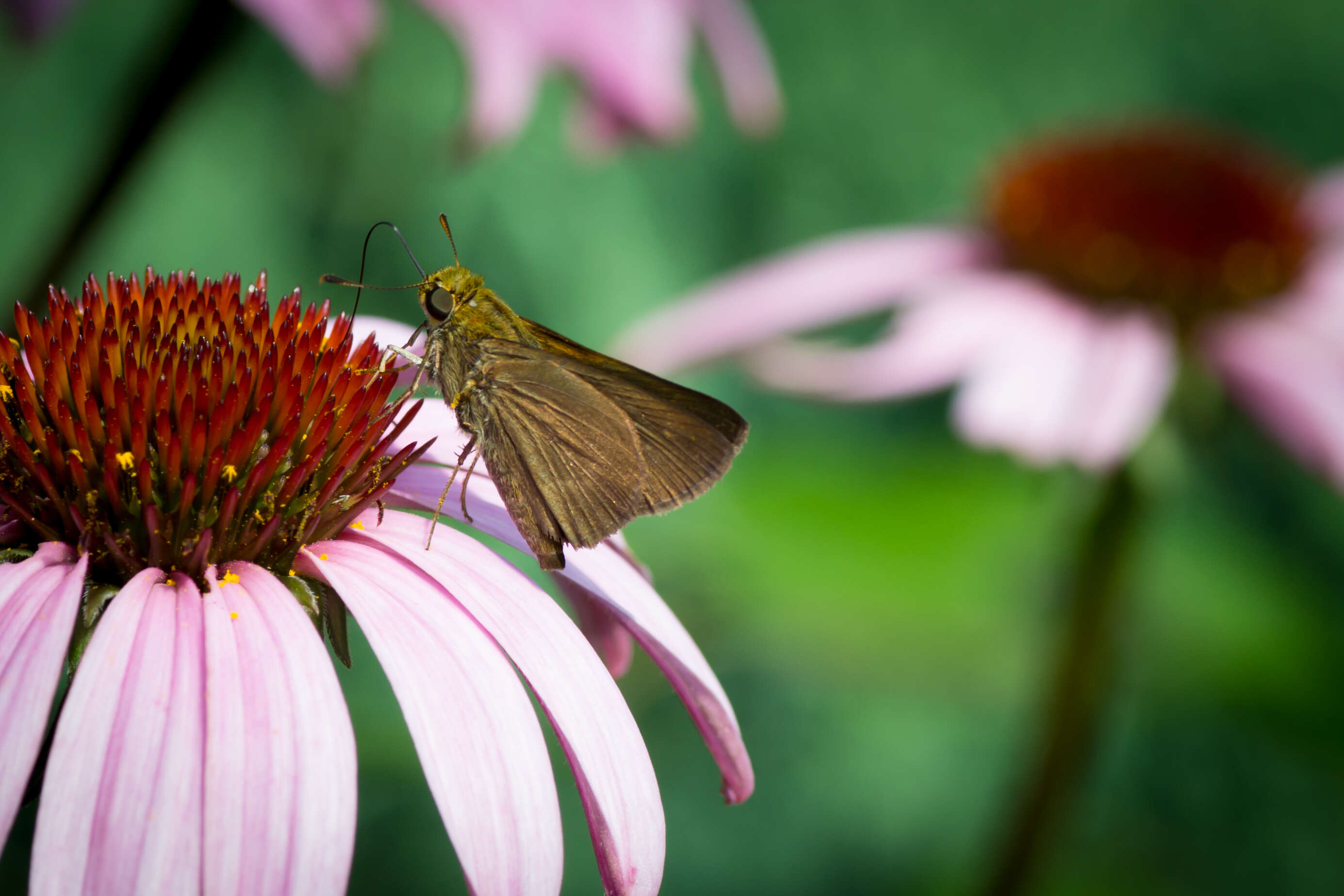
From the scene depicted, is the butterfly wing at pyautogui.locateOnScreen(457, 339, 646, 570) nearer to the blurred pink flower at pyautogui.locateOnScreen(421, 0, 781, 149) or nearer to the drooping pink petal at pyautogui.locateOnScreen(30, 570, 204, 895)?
the drooping pink petal at pyautogui.locateOnScreen(30, 570, 204, 895)

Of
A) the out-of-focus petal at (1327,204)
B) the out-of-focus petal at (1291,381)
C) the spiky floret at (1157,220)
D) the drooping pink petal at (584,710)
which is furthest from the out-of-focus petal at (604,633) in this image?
the out-of-focus petal at (1327,204)

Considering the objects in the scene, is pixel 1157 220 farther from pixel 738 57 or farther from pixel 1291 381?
pixel 738 57

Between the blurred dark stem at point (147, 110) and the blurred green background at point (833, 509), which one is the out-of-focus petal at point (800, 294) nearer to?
the blurred green background at point (833, 509)

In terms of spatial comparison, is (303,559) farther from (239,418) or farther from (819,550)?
(819,550)

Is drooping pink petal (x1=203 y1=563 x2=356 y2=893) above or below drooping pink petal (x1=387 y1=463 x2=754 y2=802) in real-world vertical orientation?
below

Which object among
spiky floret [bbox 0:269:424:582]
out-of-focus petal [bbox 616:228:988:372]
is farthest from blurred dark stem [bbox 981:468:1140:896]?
spiky floret [bbox 0:269:424:582]

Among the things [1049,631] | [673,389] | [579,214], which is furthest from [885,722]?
[673,389]
